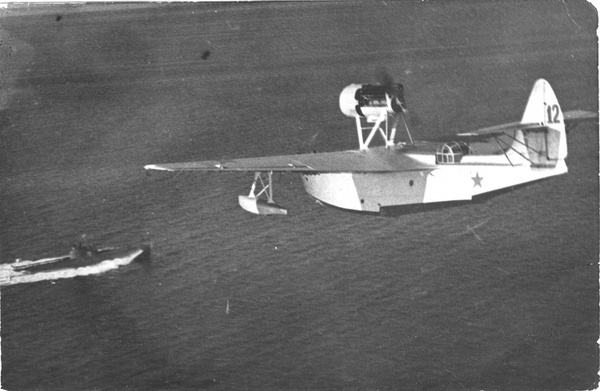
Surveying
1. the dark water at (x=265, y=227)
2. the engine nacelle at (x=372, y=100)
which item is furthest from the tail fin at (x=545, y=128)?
the engine nacelle at (x=372, y=100)

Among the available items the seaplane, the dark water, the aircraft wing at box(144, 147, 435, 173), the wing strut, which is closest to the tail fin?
the seaplane

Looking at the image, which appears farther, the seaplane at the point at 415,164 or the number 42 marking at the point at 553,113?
the seaplane at the point at 415,164

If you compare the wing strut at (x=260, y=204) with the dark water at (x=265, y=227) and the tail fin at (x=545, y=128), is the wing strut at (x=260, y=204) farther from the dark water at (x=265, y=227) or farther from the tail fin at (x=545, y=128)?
the tail fin at (x=545, y=128)

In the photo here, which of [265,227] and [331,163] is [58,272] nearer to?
[265,227]

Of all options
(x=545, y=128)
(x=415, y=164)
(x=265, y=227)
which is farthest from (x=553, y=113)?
(x=265, y=227)

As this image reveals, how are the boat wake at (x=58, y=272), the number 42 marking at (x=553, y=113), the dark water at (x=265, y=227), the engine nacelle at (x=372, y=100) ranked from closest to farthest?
1. the number 42 marking at (x=553, y=113)
2. the dark water at (x=265, y=227)
3. the boat wake at (x=58, y=272)
4. the engine nacelle at (x=372, y=100)

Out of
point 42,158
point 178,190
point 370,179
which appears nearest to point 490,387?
point 370,179
